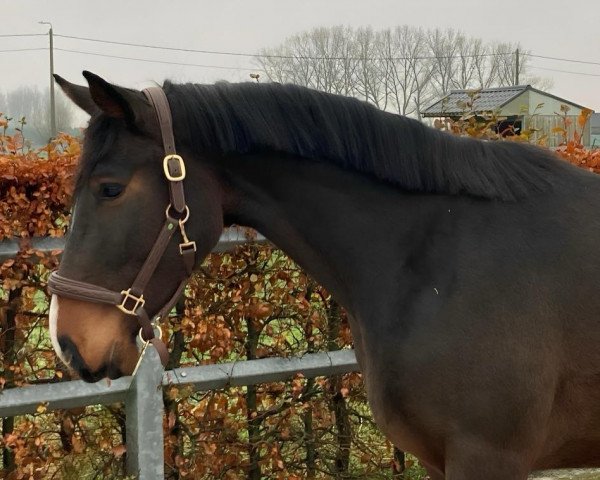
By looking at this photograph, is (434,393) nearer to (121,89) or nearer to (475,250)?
(475,250)

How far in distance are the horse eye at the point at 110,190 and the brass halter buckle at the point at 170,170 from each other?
15 cm

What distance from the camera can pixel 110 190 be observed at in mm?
2213

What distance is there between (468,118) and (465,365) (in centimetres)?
249

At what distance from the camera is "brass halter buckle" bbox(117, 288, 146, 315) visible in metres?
2.21

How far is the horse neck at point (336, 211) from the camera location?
2447 mm

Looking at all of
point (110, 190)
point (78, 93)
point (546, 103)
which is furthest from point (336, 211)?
point (546, 103)

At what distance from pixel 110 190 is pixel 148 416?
5.04 feet

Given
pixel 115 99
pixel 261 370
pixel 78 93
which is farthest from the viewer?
pixel 261 370

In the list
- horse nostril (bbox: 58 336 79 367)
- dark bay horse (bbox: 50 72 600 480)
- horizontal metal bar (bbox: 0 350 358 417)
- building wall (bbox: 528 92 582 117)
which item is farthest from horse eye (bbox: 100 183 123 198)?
building wall (bbox: 528 92 582 117)

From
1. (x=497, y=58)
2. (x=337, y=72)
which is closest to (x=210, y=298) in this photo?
(x=337, y=72)

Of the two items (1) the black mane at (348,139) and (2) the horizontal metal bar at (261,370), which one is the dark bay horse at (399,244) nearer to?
(1) the black mane at (348,139)

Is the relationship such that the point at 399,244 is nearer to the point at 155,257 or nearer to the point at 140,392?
the point at 155,257

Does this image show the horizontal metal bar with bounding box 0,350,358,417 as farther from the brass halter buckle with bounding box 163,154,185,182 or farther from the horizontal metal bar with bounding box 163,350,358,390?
the brass halter buckle with bounding box 163,154,185,182

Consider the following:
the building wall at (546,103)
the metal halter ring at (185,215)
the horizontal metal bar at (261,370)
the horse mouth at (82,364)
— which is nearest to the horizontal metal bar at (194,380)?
the horizontal metal bar at (261,370)
